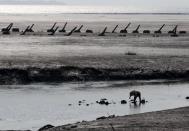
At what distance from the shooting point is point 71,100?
94.6 feet

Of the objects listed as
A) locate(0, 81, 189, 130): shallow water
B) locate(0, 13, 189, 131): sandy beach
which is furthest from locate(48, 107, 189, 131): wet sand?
locate(0, 81, 189, 130): shallow water

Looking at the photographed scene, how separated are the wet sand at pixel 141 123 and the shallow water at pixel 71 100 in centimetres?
211

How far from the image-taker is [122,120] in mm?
21500

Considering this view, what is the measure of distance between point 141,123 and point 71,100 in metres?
8.63

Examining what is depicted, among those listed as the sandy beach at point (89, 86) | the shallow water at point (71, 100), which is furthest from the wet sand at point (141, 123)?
the shallow water at point (71, 100)

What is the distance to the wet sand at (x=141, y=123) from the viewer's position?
19641 millimetres

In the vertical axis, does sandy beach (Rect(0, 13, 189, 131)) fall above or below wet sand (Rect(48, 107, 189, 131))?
above

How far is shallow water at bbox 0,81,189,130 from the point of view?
2383 centimetres

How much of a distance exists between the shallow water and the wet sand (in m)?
2.11

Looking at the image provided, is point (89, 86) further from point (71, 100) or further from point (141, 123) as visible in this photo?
point (141, 123)

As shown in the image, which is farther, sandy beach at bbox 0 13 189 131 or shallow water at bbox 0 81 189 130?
shallow water at bbox 0 81 189 130

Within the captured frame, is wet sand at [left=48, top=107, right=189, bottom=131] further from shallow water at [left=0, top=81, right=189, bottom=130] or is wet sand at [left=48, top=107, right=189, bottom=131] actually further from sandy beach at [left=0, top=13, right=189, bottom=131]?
shallow water at [left=0, top=81, right=189, bottom=130]

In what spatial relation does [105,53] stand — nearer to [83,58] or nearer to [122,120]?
[83,58]

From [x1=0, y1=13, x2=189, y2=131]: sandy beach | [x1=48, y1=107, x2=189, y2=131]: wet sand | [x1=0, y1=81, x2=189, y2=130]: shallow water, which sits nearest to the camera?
[x1=48, y1=107, x2=189, y2=131]: wet sand
